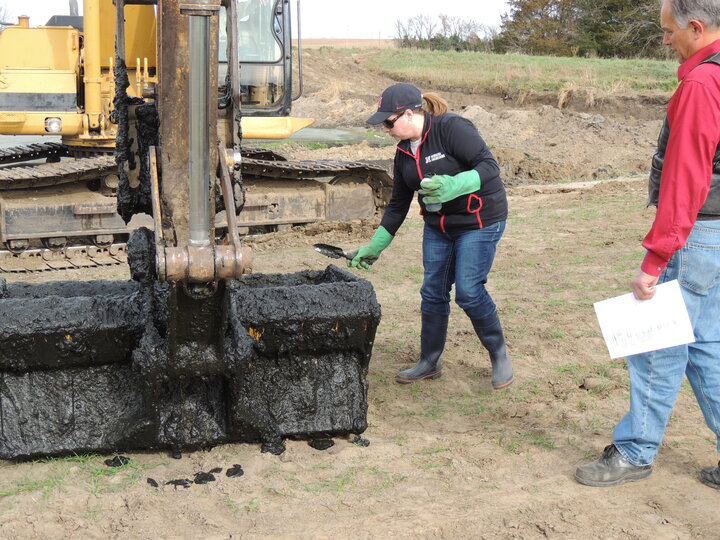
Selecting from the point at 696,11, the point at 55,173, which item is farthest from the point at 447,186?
the point at 55,173

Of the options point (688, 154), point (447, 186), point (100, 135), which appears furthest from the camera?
point (100, 135)

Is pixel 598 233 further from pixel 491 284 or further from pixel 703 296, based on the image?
pixel 703 296

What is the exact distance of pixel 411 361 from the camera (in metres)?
5.48

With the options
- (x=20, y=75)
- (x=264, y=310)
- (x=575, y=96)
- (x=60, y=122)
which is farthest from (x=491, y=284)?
(x=575, y=96)

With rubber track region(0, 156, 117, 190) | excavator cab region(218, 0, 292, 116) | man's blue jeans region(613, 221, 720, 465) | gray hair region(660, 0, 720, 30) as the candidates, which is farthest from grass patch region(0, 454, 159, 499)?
excavator cab region(218, 0, 292, 116)

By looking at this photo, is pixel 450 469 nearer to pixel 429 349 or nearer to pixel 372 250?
pixel 429 349

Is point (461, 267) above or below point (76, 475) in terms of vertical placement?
above

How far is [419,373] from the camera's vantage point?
506cm

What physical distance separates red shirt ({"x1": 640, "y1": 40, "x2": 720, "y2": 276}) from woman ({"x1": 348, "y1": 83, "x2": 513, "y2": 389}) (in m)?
1.38

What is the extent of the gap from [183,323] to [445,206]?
175cm

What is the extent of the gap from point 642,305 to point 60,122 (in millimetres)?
7263

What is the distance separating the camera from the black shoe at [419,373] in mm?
5043

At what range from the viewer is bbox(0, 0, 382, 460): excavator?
3342 millimetres

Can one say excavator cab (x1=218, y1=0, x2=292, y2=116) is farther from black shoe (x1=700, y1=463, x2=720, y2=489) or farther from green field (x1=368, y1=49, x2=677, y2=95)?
green field (x1=368, y1=49, x2=677, y2=95)
